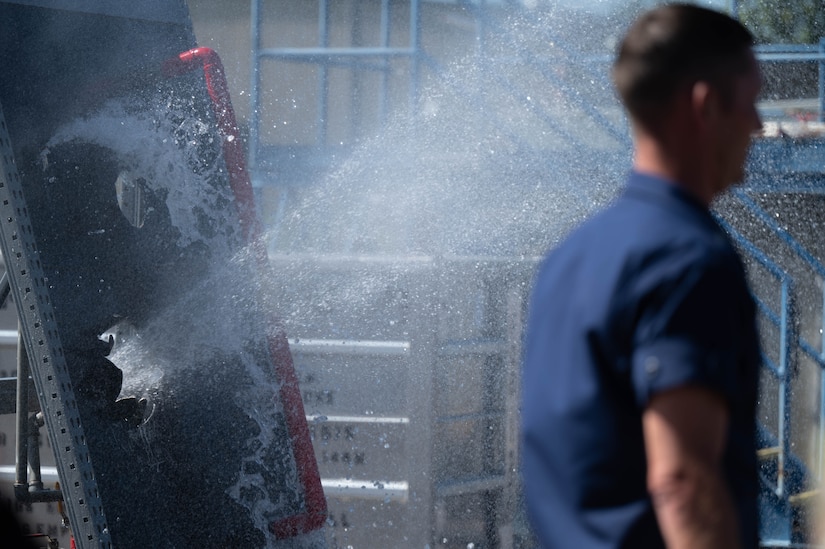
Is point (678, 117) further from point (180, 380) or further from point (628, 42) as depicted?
point (180, 380)

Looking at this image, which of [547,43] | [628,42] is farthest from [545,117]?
[628,42]

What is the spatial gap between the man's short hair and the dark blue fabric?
0.11 metres

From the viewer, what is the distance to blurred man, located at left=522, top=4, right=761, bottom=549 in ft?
3.75

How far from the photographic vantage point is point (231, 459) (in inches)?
132

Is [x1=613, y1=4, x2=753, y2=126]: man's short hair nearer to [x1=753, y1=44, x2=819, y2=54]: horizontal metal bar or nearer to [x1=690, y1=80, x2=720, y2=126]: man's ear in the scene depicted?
[x1=690, y1=80, x2=720, y2=126]: man's ear

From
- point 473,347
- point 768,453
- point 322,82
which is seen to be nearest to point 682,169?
point 473,347

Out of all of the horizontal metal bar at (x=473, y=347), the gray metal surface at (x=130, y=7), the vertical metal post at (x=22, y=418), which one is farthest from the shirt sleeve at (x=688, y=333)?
the horizontal metal bar at (x=473, y=347)

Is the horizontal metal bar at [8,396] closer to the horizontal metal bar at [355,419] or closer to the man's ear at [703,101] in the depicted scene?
the horizontal metal bar at [355,419]

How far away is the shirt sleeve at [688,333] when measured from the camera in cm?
113

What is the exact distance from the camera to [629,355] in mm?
1193

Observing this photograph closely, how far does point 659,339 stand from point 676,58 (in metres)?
0.38

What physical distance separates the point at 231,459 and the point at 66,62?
1423 mm

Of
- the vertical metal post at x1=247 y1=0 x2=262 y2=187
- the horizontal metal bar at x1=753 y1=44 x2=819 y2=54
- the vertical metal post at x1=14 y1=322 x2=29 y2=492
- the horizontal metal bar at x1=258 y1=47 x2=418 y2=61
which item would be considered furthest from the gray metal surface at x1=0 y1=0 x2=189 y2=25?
the horizontal metal bar at x1=753 y1=44 x2=819 y2=54

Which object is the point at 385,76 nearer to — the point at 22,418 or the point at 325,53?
the point at 325,53
